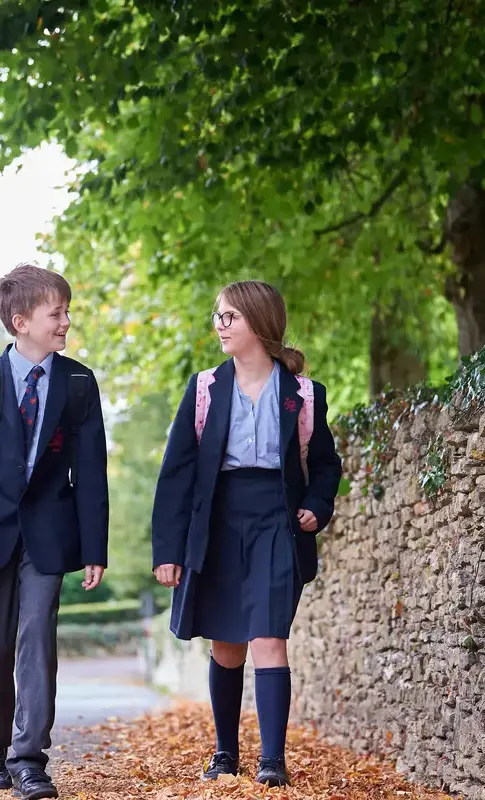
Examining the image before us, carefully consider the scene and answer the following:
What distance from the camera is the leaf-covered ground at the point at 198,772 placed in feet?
15.8

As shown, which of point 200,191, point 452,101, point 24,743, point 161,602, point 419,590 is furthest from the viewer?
point 161,602

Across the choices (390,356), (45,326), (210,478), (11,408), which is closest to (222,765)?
(210,478)

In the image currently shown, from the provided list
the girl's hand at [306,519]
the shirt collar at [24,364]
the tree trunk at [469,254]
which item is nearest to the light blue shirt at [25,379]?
the shirt collar at [24,364]

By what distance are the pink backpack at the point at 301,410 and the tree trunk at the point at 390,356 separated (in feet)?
31.7

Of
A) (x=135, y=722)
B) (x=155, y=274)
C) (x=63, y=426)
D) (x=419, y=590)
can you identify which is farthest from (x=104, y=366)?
(x=63, y=426)

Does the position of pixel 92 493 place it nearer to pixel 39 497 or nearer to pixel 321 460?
pixel 39 497

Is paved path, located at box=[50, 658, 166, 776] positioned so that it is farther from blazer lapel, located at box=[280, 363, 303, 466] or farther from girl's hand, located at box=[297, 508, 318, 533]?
blazer lapel, located at box=[280, 363, 303, 466]

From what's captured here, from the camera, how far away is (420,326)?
48.7ft

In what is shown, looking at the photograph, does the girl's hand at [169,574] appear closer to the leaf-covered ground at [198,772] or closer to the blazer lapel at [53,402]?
the blazer lapel at [53,402]

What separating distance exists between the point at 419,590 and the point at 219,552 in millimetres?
1887

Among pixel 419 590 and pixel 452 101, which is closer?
pixel 419 590

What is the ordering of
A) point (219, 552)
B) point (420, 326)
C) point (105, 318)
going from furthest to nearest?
point (105, 318), point (420, 326), point (219, 552)

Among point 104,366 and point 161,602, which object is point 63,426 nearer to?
point 104,366

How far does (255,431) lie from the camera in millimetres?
5102
